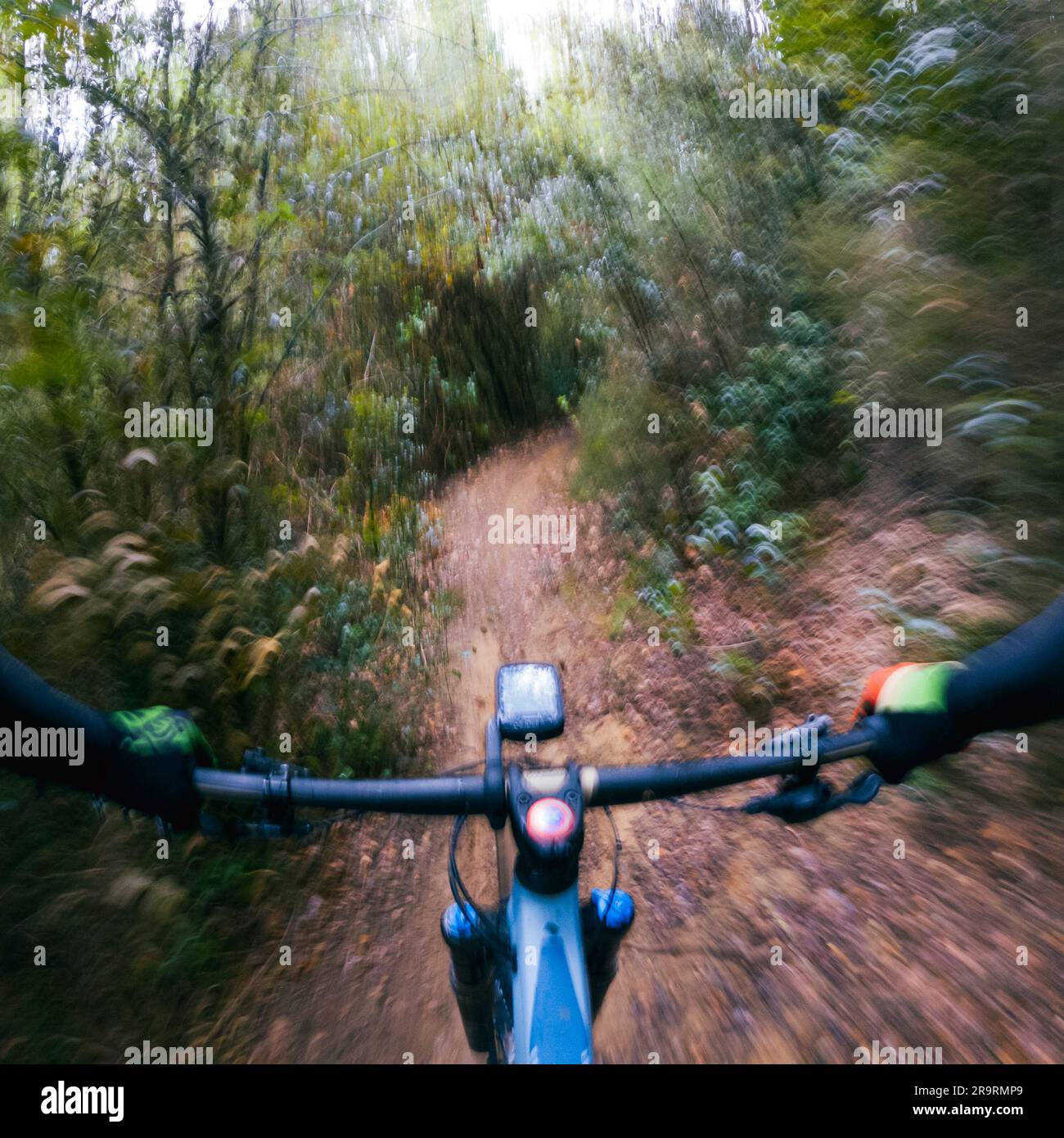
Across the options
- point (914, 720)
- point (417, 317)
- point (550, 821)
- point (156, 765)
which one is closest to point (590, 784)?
point (550, 821)

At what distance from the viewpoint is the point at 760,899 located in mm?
3385

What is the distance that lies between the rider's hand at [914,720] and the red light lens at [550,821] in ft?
2.19

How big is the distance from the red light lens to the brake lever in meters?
0.38

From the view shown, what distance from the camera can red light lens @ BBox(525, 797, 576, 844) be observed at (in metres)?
1.46

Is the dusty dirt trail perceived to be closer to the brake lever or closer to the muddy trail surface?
the muddy trail surface

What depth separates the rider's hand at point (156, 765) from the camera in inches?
55.9

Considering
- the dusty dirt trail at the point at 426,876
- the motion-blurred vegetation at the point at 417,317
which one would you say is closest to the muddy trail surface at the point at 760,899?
the dusty dirt trail at the point at 426,876

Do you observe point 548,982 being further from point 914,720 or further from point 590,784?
point 914,720

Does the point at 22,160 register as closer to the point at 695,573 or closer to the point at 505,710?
the point at 505,710

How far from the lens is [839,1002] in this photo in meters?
2.84

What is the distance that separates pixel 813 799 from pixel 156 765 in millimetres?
1339

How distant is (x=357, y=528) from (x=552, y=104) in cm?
476

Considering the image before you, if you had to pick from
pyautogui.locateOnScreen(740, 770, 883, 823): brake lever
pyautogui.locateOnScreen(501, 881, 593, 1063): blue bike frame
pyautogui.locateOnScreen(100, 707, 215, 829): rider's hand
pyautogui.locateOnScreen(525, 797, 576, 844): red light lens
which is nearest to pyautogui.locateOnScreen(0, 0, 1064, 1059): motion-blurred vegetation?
pyautogui.locateOnScreen(100, 707, 215, 829): rider's hand

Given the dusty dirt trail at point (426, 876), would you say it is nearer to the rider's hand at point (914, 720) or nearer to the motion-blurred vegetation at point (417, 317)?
the motion-blurred vegetation at point (417, 317)
